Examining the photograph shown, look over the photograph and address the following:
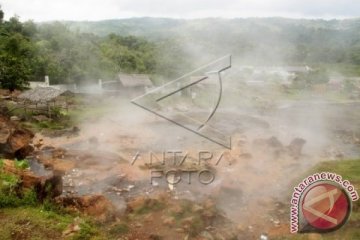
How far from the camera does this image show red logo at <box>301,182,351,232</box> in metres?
7.30

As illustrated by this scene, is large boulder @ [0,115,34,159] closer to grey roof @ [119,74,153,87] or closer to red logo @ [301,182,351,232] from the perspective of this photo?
red logo @ [301,182,351,232]

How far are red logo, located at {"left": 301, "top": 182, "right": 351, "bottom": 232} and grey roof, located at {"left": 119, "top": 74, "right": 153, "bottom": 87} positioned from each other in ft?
73.6

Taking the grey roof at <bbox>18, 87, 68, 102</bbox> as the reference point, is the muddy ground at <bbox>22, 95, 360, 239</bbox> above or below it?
below

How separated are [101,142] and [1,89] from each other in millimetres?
10869

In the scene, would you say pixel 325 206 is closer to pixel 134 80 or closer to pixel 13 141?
pixel 13 141

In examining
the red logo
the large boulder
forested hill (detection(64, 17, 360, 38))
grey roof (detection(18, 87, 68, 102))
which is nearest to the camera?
the red logo

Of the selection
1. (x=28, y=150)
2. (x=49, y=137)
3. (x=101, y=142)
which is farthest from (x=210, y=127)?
(x=28, y=150)

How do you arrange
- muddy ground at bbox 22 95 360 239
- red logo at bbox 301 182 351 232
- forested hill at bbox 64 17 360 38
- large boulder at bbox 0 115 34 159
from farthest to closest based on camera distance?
forested hill at bbox 64 17 360 38, large boulder at bbox 0 115 34 159, muddy ground at bbox 22 95 360 239, red logo at bbox 301 182 351 232

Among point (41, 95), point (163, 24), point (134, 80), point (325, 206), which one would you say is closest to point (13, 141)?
point (41, 95)

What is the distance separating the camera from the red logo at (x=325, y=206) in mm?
7301

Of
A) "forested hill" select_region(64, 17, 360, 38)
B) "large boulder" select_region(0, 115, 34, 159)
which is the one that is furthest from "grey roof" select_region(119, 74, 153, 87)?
"forested hill" select_region(64, 17, 360, 38)

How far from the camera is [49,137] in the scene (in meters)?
16.2

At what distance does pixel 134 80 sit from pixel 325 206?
76.9 ft

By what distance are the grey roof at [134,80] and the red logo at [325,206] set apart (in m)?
22.4
